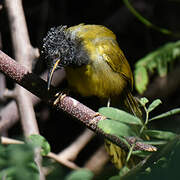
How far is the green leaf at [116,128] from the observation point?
1090mm

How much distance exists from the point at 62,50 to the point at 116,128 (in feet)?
4.78

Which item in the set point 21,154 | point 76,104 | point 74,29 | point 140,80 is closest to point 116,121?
point 21,154

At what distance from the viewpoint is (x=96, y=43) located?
2758mm

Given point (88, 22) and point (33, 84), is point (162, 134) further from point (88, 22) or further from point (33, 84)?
point (88, 22)

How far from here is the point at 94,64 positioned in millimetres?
2627

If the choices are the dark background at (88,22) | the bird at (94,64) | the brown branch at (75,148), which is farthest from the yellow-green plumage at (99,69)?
the dark background at (88,22)

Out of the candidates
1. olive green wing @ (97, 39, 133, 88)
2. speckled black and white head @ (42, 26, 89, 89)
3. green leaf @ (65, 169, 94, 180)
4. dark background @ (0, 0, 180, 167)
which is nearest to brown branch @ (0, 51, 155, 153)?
speckled black and white head @ (42, 26, 89, 89)

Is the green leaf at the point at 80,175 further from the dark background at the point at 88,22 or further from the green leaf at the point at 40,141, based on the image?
the dark background at the point at 88,22

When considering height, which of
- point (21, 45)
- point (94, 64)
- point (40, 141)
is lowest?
point (94, 64)

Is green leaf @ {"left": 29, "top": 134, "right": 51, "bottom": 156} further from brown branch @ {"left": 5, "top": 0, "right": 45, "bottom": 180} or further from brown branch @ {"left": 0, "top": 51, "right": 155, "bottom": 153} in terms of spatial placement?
brown branch @ {"left": 5, "top": 0, "right": 45, "bottom": 180}

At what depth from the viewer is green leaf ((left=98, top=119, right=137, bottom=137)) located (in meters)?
1.09

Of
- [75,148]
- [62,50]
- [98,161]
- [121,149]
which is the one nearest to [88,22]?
[75,148]

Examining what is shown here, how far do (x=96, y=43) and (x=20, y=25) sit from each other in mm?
812

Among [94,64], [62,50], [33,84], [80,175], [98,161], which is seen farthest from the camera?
[98,161]
